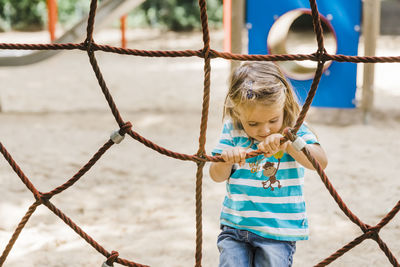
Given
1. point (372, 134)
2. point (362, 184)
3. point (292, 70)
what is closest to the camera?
point (362, 184)

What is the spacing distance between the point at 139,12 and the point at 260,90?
368 inches

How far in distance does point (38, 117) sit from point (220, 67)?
8.70 feet

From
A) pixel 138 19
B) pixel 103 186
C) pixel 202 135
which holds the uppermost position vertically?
pixel 138 19

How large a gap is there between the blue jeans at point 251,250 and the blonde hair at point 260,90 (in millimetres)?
263

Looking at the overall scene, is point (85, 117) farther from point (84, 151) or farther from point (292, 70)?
point (292, 70)

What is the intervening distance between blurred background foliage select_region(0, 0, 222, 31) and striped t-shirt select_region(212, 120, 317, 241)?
28.5ft

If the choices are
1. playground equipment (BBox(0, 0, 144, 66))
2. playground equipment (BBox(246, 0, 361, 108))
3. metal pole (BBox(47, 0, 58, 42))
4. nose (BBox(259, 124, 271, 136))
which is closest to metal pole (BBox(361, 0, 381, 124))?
playground equipment (BBox(246, 0, 361, 108))

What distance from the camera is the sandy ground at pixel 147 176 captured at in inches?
78.1

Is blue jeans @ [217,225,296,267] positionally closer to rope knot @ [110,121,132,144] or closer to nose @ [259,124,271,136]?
nose @ [259,124,271,136]

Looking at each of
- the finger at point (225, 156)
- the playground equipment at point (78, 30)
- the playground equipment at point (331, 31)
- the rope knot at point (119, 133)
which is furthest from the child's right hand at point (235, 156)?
the playground equipment at point (78, 30)

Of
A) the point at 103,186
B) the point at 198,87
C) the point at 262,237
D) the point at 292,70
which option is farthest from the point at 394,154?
the point at 198,87

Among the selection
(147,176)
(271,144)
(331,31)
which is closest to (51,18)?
(331,31)

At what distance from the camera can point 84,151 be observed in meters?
3.15

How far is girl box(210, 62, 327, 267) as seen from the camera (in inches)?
50.1
